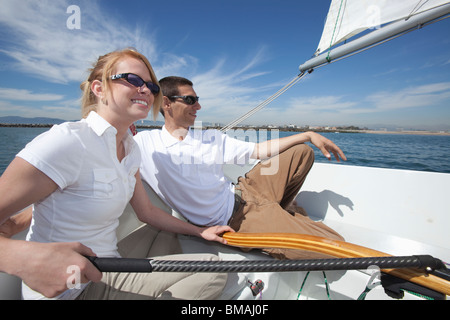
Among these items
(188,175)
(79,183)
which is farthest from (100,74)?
(188,175)

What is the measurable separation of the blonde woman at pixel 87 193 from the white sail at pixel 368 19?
10.5 feet

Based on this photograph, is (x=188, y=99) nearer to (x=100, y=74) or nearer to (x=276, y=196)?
(x=100, y=74)

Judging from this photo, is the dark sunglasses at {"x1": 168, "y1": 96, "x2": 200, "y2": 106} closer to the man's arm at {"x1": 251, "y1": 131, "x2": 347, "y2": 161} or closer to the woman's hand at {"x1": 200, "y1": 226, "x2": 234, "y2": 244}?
the man's arm at {"x1": 251, "y1": 131, "x2": 347, "y2": 161}

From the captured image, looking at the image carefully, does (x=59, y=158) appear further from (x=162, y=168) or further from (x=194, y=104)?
(x=194, y=104)

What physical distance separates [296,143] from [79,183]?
1819 millimetres

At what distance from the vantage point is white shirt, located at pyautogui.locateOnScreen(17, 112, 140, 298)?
0.88 m

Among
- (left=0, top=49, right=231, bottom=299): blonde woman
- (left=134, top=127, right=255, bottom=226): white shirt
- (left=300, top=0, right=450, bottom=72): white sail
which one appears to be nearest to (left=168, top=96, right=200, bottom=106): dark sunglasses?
(left=134, top=127, right=255, bottom=226): white shirt

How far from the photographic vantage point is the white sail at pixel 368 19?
9.32 feet

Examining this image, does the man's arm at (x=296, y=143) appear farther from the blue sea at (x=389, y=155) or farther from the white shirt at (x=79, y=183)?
the blue sea at (x=389, y=155)

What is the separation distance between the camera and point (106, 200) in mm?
1085

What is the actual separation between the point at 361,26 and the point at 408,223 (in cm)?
333

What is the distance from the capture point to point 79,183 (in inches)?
39.3

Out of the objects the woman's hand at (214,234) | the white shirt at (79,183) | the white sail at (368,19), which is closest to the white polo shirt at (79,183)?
the white shirt at (79,183)

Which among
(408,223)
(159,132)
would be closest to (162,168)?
(159,132)
